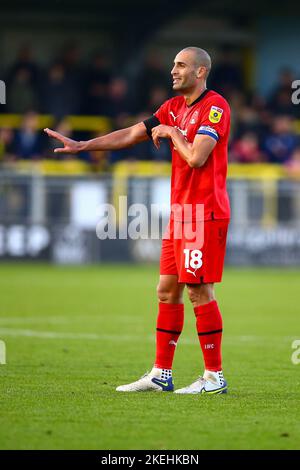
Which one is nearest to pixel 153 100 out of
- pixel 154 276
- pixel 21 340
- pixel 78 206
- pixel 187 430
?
pixel 78 206

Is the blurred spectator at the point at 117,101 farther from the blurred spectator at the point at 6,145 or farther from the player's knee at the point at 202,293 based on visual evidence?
the player's knee at the point at 202,293

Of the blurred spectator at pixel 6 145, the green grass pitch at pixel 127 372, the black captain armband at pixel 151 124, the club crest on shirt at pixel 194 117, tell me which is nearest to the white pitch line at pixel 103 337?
the green grass pitch at pixel 127 372

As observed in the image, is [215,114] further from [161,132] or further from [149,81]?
[149,81]

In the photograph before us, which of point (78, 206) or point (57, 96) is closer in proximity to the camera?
point (78, 206)

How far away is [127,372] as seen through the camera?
8953 millimetres

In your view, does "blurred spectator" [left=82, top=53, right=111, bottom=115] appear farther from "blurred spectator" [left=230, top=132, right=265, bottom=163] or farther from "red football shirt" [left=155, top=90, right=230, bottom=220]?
"red football shirt" [left=155, top=90, right=230, bottom=220]

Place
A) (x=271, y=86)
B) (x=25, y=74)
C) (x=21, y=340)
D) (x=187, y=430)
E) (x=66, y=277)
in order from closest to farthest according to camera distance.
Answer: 1. (x=187, y=430)
2. (x=21, y=340)
3. (x=66, y=277)
4. (x=25, y=74)
5. (x=271, y=86)

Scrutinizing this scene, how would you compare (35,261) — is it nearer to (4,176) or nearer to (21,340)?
(4,176)

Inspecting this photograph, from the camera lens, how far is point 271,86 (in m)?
29.7

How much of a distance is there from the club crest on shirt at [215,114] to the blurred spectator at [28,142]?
49.7ft

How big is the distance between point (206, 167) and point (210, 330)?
1099 mm

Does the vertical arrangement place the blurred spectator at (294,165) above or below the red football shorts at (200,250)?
above

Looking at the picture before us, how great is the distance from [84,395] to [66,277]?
1221cm

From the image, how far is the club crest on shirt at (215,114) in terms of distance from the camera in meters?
7.64
